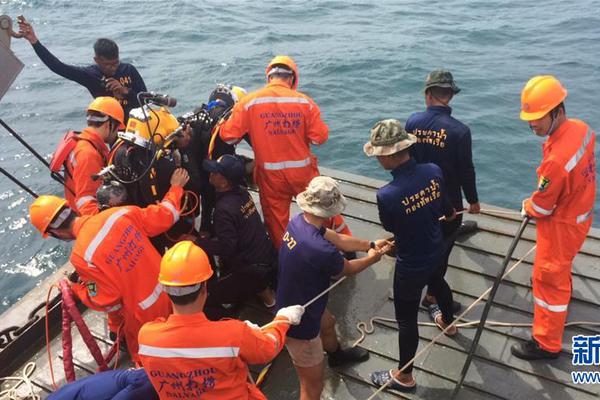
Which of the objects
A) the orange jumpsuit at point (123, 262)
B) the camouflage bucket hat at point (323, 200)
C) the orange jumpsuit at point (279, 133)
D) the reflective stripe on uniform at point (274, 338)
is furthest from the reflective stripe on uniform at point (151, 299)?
A: the orange jumpsuit at point (279, 133)

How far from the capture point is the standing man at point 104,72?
530 cm

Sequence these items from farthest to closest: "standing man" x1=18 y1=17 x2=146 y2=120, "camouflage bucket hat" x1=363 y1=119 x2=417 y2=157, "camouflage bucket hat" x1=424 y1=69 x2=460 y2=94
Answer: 1. "standing man" x1=18 y1=17 x2=146 y2=120
2. "camouflage bucket hat" x1=424 y1=69 x2=460 y2=94
3. "camouflage bucket hat" x1=363 y1=119 x2=417 y2=157

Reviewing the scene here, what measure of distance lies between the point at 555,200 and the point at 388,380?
72.2 inches

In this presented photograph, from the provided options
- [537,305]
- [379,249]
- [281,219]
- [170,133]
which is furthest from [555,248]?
[170,133]

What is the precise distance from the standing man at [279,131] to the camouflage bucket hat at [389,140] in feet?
4.06

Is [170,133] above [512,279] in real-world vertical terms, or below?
above

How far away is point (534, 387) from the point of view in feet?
11.7

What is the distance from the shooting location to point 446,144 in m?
3.88

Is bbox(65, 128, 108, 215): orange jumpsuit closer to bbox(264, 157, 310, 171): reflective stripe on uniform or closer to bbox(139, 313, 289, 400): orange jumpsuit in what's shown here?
bbox(264, 157, 310, 171): reflective stripe on uniform

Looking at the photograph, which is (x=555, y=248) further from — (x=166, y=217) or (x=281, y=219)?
(x=166, y=217)

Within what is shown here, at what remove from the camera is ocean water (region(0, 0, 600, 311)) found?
29.8ft

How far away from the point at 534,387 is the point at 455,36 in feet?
47.8

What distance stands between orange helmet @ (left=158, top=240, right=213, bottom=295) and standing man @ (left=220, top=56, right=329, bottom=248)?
6.46ft

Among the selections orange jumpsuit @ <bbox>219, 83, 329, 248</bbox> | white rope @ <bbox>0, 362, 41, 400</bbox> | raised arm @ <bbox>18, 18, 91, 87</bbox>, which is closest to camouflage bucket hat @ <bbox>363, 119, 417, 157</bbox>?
orange jumpsuit @ <bbox>219, 83, 329, 248</bbox>
